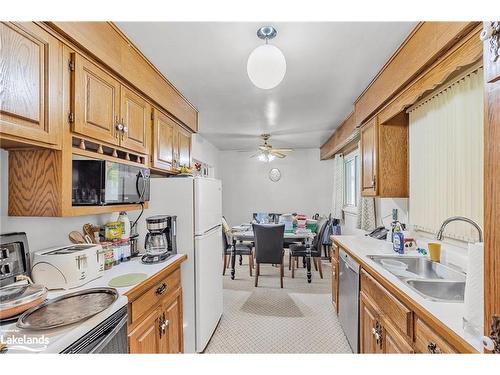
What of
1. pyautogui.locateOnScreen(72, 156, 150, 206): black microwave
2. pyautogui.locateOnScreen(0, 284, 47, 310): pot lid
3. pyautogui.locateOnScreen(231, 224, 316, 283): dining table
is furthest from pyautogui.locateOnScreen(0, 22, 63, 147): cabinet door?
pyautogui.locateOnScreen(231, 224, 316, 283): dining table

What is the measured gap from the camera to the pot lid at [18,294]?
0.97m

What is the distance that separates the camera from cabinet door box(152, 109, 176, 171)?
7.11 ft

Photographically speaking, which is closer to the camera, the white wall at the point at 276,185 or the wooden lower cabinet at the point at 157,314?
the wooden lower cabinet at the point at 157,314

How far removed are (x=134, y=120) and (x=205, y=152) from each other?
10.6ft

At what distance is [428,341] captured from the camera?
39.6 inches

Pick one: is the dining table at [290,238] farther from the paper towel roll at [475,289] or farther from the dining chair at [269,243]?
the paper towel roll at [475,289]

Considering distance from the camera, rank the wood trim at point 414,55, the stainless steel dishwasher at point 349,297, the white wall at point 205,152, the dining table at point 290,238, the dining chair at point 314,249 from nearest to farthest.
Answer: the wood trim at point 414,55
the stainless steel dishwasher at point 349,297
the dining table at point 290,238
the dining chair at point 314,249
the white wall at point 205,152

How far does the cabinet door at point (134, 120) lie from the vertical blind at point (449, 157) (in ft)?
7.36

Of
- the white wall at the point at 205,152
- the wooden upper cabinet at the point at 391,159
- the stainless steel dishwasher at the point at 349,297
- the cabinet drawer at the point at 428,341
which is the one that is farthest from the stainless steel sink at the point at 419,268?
the white wall at the point at 205,152

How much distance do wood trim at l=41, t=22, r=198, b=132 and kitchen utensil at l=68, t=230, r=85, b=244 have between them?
41.9 inches

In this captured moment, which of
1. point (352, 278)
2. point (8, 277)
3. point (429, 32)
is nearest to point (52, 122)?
point (8, 277)

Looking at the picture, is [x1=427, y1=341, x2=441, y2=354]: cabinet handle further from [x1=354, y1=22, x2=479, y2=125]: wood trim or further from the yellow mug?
[x1=354, y1=22, x2=479, y2=125]: wood trim

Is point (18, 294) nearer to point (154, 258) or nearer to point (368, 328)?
point (154, 258)

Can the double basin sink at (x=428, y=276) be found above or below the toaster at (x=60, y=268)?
below
